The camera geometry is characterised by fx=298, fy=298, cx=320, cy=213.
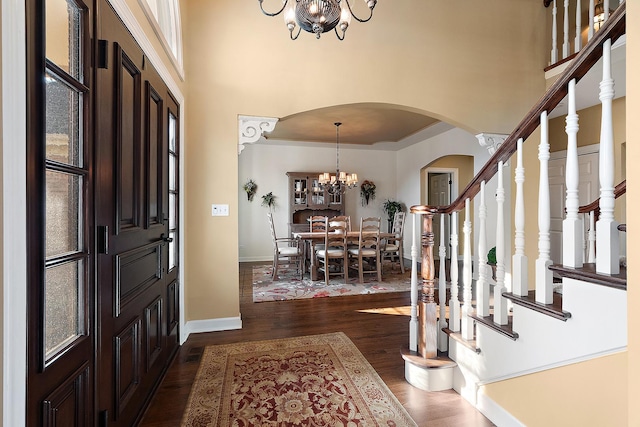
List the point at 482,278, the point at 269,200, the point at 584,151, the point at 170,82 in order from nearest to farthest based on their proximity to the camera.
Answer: the point at 482,278 → the point at 170,82 → the point at 584,151 → the point at 269,200

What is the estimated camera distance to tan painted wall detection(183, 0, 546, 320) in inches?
108

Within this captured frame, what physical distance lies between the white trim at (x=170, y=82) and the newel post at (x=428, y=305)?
6.21 feet

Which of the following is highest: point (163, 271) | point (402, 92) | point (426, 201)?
point (402, 92)

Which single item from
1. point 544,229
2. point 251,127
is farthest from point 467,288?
point 251,127

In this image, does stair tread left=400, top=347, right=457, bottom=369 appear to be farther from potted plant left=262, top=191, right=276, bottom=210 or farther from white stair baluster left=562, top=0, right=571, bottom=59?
potted plant left=262, top=191, right=276, bottom=210

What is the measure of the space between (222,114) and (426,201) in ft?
16.7

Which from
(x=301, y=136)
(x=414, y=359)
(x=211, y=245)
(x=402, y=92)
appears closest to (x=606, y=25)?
(x=414, y=359)

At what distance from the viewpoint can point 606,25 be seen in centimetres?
103

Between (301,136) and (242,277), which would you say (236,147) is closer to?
(242,277)

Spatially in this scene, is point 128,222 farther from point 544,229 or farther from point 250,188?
point 250,188

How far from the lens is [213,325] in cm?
277

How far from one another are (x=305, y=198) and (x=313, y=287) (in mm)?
2875

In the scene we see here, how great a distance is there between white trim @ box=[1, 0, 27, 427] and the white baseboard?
205 cm

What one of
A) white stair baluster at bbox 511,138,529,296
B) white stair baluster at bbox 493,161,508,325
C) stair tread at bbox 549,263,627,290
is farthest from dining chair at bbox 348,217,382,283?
stair tread at bbox 549,263,627,290
